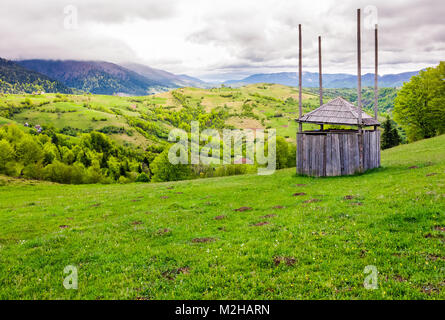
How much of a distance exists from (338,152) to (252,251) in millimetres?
20740

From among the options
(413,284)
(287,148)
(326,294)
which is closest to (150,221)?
(326,294)

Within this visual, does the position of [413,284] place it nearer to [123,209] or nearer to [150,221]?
[150,221]

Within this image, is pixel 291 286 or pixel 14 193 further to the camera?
pixel 14 193

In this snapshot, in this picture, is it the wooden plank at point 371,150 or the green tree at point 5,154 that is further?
the green tree at point 5,154

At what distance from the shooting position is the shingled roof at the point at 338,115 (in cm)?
2784

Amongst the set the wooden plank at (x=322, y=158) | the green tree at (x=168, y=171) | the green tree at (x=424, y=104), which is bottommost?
the green tree at (x=168, y=171)

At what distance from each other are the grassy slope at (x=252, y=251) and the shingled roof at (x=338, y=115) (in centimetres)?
1025

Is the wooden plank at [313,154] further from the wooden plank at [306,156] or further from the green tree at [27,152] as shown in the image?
the green tree at [27,152]

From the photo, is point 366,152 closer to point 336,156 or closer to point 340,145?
point 340,145

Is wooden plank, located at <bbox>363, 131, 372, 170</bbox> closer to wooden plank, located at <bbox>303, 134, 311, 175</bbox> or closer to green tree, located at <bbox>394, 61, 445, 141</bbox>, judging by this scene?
wooden plank, located at <bbox>303, 134, 311, 175</bbox>

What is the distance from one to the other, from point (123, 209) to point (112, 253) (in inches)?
441

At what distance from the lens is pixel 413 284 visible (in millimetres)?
7285

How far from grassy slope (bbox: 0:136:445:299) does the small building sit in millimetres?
8604

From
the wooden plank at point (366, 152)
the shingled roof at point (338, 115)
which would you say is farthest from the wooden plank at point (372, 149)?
the shingled roof at point (338, 115)
